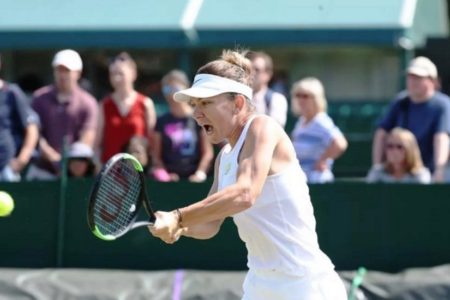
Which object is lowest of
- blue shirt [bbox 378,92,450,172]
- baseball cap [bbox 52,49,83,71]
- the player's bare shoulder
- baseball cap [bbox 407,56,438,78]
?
the player's bare shoulder

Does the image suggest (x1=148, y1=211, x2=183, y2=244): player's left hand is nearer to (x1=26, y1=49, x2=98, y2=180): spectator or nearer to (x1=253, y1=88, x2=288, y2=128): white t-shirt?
(x1=253, y1=88, x2=288, y2=128): white t-shirt

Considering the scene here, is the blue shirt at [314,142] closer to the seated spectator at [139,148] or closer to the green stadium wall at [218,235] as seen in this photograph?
the green stadium wall at [218,235]

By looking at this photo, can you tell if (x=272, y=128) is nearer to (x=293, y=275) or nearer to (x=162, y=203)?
(x=293, y=275)

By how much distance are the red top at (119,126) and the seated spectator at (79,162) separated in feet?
0.84

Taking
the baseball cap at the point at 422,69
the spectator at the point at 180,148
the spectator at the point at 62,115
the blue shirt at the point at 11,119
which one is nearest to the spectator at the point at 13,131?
the blue shirt at the point at 11,119

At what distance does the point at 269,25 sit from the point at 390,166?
4034mm

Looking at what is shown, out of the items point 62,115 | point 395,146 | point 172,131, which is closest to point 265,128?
point 395,146

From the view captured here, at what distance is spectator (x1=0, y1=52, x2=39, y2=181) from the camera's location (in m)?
9.03

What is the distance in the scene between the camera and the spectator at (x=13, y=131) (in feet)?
29.6

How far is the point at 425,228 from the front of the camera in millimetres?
8539

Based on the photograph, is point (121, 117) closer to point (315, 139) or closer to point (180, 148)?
point (180, 148)

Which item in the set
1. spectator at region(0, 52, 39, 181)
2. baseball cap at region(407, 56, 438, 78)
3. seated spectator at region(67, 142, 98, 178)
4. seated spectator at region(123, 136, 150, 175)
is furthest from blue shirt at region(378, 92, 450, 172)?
spectator at region(0, 52, 39, 181)

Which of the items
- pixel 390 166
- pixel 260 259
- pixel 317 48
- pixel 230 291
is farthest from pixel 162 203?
pixel 317 48

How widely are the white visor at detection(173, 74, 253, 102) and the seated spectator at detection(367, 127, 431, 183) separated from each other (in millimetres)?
3612
